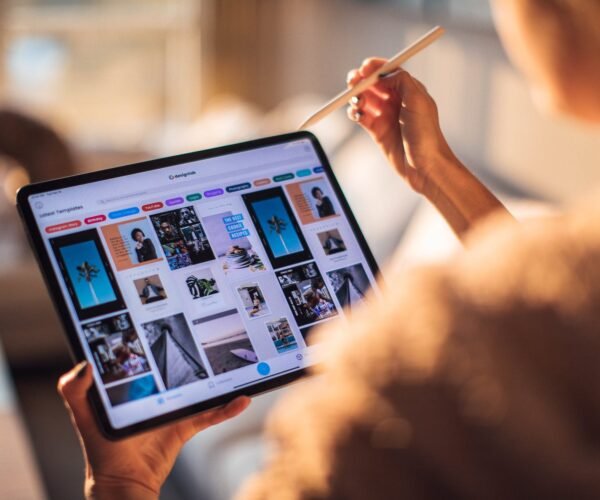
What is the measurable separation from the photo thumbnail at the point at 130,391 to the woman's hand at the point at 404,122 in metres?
0.39

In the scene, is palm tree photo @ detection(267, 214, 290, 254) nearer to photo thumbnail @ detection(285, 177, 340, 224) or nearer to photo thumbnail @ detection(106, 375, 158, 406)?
photo thumbnail @ detection(285, 177, 340, 224)

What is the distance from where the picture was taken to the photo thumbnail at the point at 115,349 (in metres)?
0.81

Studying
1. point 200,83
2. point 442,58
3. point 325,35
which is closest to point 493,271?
point 442,58

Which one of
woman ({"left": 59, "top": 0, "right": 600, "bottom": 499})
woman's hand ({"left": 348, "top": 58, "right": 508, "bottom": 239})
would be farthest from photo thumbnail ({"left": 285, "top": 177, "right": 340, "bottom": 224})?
woman ({"left": 59, "top": 0, "right": 600, "bottom": 499})

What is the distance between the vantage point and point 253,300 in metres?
0.88

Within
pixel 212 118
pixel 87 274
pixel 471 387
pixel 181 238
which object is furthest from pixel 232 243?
pixel 212 118

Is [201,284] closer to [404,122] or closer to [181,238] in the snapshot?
[181,238]

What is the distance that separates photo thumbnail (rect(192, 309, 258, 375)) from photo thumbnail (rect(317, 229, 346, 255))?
134mm

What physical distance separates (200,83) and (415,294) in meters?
4.42

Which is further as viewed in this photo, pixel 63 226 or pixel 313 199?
pixel 313 199

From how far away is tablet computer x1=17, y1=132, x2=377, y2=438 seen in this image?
813mm

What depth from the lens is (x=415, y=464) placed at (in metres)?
0.40

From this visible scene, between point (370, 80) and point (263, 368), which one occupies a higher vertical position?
point (370, 80)

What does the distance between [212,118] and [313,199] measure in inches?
123
